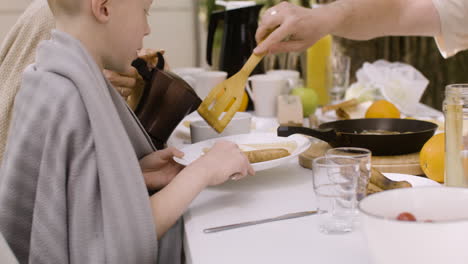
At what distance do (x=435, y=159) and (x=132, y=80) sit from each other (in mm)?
801

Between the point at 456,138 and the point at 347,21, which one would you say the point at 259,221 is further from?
the point at 347,21

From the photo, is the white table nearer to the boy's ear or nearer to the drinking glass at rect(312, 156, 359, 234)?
the drinking glass at rect(312, 156, 359, 234)

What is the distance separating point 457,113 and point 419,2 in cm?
81

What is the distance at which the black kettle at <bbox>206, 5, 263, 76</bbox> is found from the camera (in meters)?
2.21

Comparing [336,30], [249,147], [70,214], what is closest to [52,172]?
[70,214]

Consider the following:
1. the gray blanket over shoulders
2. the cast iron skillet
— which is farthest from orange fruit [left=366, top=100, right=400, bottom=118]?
the gray blanket over shoulders

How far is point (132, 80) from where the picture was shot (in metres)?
1.48

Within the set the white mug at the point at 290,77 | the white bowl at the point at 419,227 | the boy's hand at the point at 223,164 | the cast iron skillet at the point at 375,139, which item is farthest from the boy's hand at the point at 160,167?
the white mug at the point at 290,77

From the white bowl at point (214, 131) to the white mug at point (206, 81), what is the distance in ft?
1.90

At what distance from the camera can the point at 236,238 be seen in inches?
33.6

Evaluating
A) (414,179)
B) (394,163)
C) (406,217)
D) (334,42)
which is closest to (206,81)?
(394,163)

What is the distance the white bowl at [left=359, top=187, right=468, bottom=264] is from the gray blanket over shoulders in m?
0.40

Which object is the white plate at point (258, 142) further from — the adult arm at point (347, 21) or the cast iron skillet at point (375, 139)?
the adult arm at point (347, 21)

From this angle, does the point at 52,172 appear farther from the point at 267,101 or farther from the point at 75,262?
the point at 267,101
